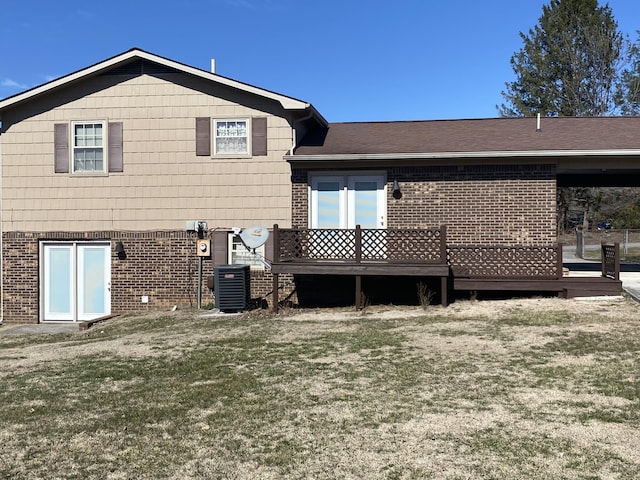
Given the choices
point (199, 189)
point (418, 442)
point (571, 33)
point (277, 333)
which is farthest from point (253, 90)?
point (571, 33)

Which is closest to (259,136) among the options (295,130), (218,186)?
(295,130)

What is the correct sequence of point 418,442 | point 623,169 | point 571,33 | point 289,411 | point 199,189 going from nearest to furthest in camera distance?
1. point 418,442
2. point 289,411
3. point 623,169
4. point 199,189
5. point 571,33

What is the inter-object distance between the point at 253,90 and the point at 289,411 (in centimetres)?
966

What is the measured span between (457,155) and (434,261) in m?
2.55

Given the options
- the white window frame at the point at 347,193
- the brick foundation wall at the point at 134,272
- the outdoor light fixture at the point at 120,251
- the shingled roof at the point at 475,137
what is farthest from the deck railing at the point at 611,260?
the outdoor light fixture at the point at 120,251

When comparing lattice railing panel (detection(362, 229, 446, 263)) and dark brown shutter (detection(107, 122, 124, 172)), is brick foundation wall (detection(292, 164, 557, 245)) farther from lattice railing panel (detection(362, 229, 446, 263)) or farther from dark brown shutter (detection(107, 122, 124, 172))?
dark brown shutter (detection(107, 122, 124, 172))

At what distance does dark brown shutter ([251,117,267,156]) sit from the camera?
46.4 feet

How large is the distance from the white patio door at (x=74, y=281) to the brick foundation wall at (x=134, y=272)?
21 cm

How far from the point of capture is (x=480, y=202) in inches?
527

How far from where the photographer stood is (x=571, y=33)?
3628cm

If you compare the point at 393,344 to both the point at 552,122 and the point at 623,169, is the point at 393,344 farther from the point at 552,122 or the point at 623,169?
the point at 552,122

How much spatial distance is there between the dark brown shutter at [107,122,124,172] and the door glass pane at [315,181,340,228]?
5.10 m

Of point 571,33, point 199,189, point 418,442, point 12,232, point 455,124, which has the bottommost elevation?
point 418,442

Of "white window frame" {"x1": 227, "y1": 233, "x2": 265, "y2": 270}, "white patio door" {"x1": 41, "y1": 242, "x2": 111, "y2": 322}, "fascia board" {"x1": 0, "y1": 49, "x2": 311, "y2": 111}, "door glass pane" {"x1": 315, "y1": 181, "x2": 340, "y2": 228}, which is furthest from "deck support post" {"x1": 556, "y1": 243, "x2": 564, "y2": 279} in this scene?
"white patio door" {"x1": 41, "y1": 242, "x2": 111, "y2": 322}
